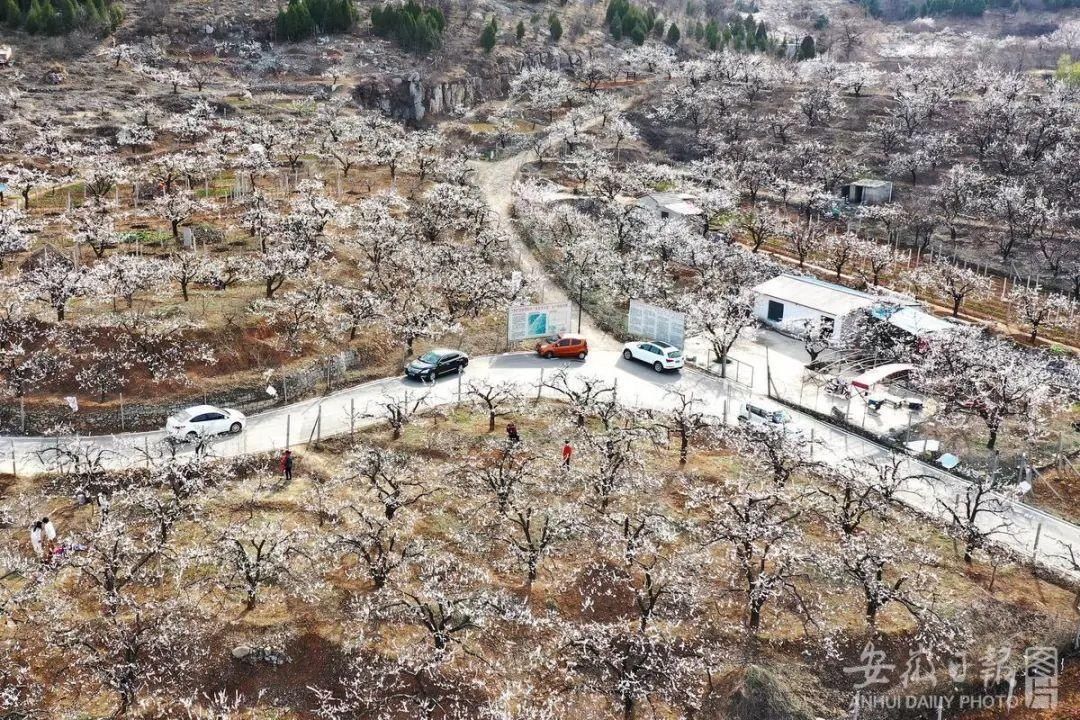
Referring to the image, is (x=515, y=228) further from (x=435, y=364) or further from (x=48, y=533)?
(x=48, y=533)

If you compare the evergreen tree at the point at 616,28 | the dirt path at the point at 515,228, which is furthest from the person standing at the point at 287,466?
the evergreen tree at the point at 616,28

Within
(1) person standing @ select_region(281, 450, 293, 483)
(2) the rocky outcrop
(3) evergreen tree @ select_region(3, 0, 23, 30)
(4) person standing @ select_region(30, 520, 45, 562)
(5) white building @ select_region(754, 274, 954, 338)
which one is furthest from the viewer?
(2) the rocky outcrop

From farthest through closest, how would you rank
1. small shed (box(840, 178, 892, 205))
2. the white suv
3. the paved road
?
small shed (box(840, 178, 892, 205))
the white suv
the paved road

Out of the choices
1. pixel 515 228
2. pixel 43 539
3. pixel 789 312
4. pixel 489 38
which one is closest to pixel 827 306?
pixel 789 312

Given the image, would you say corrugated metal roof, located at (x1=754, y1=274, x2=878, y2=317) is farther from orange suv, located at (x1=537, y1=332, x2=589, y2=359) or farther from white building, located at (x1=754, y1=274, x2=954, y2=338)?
orange suv, located at (x1=537, y1=332, x2=589, y2=359)

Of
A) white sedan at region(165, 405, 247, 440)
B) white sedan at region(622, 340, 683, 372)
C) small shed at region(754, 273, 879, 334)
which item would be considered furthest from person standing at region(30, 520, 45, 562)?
small shed at region(754, 273, 879, 334)

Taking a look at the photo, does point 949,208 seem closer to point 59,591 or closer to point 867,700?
point 867,700

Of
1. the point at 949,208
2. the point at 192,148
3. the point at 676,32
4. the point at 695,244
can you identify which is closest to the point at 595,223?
the point at 695,244
